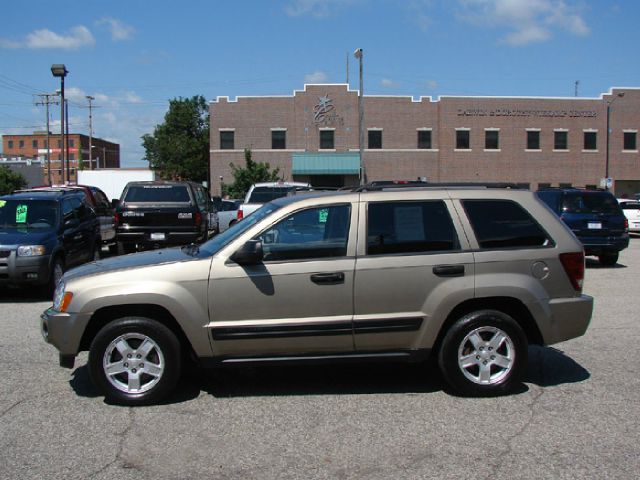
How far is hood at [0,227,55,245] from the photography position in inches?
400

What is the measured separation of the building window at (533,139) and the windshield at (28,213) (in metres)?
48.5

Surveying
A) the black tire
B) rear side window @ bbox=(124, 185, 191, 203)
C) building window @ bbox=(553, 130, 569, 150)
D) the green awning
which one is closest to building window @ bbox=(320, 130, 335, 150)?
the green awning

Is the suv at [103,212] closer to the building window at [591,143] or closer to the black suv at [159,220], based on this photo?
the black suv at [159,220]

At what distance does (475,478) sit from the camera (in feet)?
12.9

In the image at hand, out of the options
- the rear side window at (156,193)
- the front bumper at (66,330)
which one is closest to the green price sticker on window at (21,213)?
the rear side window at (156,193)

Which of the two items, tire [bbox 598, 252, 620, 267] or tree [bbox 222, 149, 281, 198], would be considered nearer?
tire [bbox 598, 252, 620, 267]

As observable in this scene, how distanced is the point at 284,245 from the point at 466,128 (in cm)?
5019

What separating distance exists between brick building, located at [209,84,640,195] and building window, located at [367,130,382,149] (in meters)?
0.08

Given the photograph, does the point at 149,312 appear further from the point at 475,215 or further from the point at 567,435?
the point at 567,435

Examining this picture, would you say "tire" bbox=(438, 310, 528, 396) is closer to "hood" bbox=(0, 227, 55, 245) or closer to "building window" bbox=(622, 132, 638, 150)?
"hood" bbox=(0, 227, 55, 245)

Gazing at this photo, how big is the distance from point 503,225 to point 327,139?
48053 millimetres

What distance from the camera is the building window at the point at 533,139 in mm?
53625

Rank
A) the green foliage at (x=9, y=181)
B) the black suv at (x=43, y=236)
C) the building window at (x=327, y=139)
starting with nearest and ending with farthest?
the black suv at (x=43, y=236), the building window at (x=327, y=139), the green foliage at (x=9, y=181)

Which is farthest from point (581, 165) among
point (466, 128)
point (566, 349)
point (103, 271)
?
point (103, 271)
